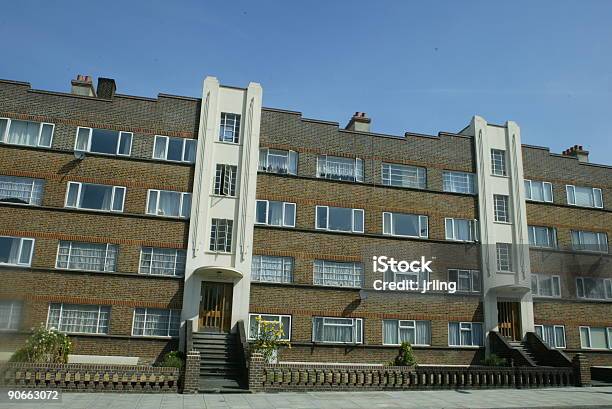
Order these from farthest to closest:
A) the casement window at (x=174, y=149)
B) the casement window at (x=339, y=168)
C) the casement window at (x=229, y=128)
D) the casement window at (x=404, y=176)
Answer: the casement window at (x=404, y=176) < the casement window at (x=339, y=168) < the casement window at (x=229, y=128) < the casement window at (x=174, y=149)

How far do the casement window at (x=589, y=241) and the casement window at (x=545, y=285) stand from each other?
261cm

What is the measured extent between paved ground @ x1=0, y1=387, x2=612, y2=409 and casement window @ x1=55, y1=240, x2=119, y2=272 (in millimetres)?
7449

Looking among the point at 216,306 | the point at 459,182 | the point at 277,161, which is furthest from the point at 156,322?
the point at 459,182

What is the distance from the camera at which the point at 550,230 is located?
28.6 m

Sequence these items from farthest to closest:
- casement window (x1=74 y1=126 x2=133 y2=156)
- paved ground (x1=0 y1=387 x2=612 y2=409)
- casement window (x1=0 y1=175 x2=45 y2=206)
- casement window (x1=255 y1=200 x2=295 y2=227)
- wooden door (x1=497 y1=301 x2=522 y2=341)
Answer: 1. wooden door (x1=497 y1=301 x2=522 y2=341)
2. casement window (x1=255 y1=200 x2=295 y2=227)
3. casement window (x1=74 y1=126 x2=133 y2=156)
4. casement window (x1=0 y1=175 x2=45 y2=206)
5. paved ground (x1=0 y1=387 x2=612 y2=409)

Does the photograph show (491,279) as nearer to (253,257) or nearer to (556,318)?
(556,318)

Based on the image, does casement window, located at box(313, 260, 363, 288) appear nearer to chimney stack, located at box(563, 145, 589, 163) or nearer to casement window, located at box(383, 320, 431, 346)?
casement window, located at box(383, 320, 431, 346)

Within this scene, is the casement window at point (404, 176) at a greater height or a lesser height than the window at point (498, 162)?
lesser

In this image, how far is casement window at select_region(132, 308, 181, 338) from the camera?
22266mm

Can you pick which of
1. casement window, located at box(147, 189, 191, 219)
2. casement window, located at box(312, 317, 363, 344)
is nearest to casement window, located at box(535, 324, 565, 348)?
casement window, located at box(312, 317, 363, 344)

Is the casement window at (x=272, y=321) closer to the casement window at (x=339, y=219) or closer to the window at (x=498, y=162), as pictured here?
the casement window at (x=339, y=219)

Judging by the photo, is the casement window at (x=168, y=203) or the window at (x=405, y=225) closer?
the casement window at (x=168, y=203)

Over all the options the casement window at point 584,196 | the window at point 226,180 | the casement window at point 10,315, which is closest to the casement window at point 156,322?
the window at point 226,180

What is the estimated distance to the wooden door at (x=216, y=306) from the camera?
22875 millimetres
